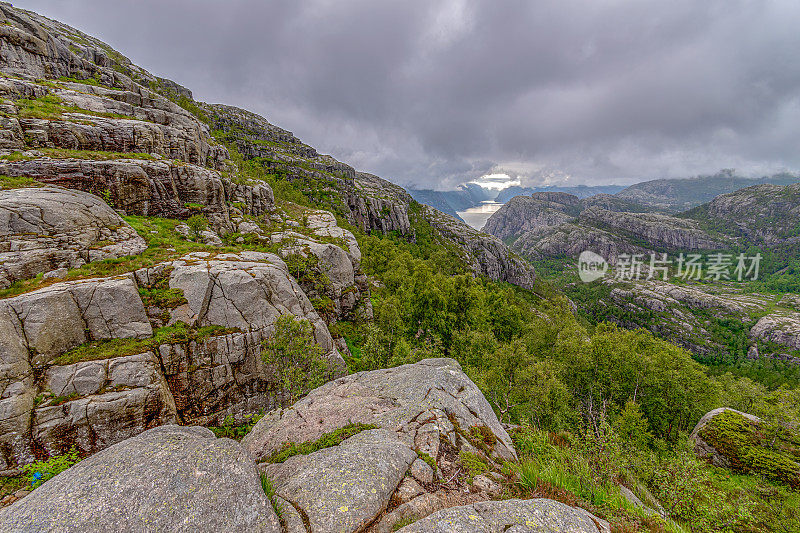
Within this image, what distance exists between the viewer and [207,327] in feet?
88.5

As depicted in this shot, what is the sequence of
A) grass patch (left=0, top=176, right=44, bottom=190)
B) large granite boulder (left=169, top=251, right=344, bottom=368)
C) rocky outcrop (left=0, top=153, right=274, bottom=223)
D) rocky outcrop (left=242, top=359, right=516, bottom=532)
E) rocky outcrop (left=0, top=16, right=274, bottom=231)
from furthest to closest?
rocky outcrop (left=0, top=16, right=274, bottom=231) → rocky outcrop (left=0, top=153, right=274, bottom=223) → grass patch (left=0, top=176, right=44, bottom=190) → large granite boulder (left=169, top=251, right=344, bottom=368) → rocky outcrop (left=242, top=359, right=516, bottom=532)

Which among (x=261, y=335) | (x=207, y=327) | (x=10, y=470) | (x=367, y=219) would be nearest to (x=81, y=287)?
(x=207, y=327)

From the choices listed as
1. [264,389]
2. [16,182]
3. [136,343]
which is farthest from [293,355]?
[16,182]

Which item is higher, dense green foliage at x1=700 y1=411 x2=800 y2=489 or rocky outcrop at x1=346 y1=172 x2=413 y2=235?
rocky outcrop at x1=346 y1=172 x2=413 y2=235

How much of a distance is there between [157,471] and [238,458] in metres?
2.34

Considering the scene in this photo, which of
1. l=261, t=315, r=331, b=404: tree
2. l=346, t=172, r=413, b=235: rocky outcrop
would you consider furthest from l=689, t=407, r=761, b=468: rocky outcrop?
l=346, t=172, r=413, b=235: rocky outcrop

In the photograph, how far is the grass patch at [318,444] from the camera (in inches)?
532

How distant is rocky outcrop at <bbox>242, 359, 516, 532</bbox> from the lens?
9.54 metres

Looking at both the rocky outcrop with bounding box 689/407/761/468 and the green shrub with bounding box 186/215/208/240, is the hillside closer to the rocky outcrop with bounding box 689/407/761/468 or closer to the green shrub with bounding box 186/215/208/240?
the rocky outcrop with bounding box 689/407/761/468

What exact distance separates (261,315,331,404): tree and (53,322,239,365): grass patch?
4606 millimetres

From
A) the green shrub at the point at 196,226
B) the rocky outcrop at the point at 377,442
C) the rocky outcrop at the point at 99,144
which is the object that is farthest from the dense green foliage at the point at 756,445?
the rocky outcrop at the point at 99,144

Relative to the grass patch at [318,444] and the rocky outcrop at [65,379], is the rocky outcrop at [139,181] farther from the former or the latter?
the grass patch at [318,444]

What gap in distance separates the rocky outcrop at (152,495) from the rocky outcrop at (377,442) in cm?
177

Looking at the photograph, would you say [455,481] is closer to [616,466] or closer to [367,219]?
[616,466]
